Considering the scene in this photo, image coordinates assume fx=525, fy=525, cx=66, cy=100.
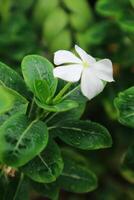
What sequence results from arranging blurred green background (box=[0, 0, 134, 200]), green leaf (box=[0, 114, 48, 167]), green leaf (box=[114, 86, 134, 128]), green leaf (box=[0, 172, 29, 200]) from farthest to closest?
blurred green background (box=[0, 0, 134, 200]) → green leaf (box=[0, 172, 29, 200]) → green leaf (box=[114, 86, 134, 128]) → green leaf (box=[0, 114, 48, 167])

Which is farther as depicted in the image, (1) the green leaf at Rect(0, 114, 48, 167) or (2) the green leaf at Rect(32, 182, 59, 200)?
(2) the green leaf at Rect(32, 182, 59, 200)

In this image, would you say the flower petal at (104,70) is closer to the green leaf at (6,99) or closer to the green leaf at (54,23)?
the green leaf at (6,99)

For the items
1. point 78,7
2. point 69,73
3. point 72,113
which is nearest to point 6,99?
point 69,73

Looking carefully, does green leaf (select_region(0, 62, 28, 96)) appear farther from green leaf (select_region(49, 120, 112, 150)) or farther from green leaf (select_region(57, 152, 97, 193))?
green leaf (select_region(57, 152, 97, 193))

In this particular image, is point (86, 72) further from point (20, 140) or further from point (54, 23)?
point (54, 23)

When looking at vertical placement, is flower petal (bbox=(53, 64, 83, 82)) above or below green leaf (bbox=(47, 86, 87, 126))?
above

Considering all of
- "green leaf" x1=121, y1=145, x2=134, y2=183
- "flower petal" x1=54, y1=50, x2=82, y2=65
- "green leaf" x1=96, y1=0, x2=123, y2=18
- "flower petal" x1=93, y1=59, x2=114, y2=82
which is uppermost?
"flower petal" x1=54, y1=50, x2=82, y2=65

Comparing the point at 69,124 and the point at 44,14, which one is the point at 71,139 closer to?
the point at 69,124

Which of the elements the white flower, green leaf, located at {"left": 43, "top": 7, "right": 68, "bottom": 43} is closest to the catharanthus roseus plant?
the white flower
